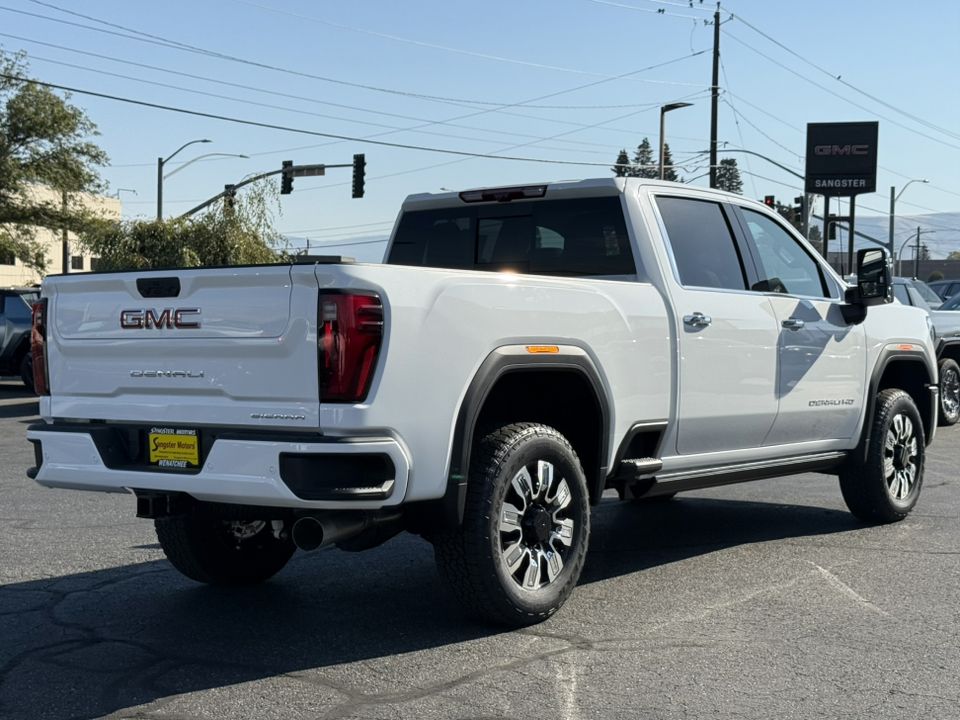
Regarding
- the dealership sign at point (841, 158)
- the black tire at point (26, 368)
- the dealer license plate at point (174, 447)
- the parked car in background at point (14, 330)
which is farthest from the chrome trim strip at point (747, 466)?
the dealership sign at point (841, 158)

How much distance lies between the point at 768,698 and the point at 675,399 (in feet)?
6.83

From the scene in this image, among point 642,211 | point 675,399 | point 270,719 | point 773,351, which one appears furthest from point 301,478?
point 773,351

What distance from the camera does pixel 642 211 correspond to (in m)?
6.49

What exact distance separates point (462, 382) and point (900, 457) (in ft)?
14.3

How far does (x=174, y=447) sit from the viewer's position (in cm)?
492

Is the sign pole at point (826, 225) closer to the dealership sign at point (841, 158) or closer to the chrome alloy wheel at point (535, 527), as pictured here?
the dealership sign at point (841, 158)

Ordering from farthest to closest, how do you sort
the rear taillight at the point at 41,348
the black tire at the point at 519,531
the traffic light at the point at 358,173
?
the traffic light at the point at 358,173 → the rear taillight at the point at 41,348 → the black tire at the point at 519,531

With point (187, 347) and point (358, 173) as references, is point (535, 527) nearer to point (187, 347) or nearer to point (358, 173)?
point (187, 347)

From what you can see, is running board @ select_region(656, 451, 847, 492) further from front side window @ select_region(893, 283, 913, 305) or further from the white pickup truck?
front side window @ select_region(893, 283, 913, 305)

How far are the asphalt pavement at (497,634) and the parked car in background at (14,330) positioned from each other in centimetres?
1285

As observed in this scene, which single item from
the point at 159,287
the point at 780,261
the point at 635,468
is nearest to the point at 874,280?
the point at 780,261

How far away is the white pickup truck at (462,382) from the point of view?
4.63 metres

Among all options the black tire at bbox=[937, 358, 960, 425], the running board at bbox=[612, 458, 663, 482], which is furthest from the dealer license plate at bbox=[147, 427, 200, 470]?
the black tire at bbox=[937, 358, 960, 425]

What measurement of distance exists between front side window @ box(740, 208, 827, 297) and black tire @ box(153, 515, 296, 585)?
310 centimetres
